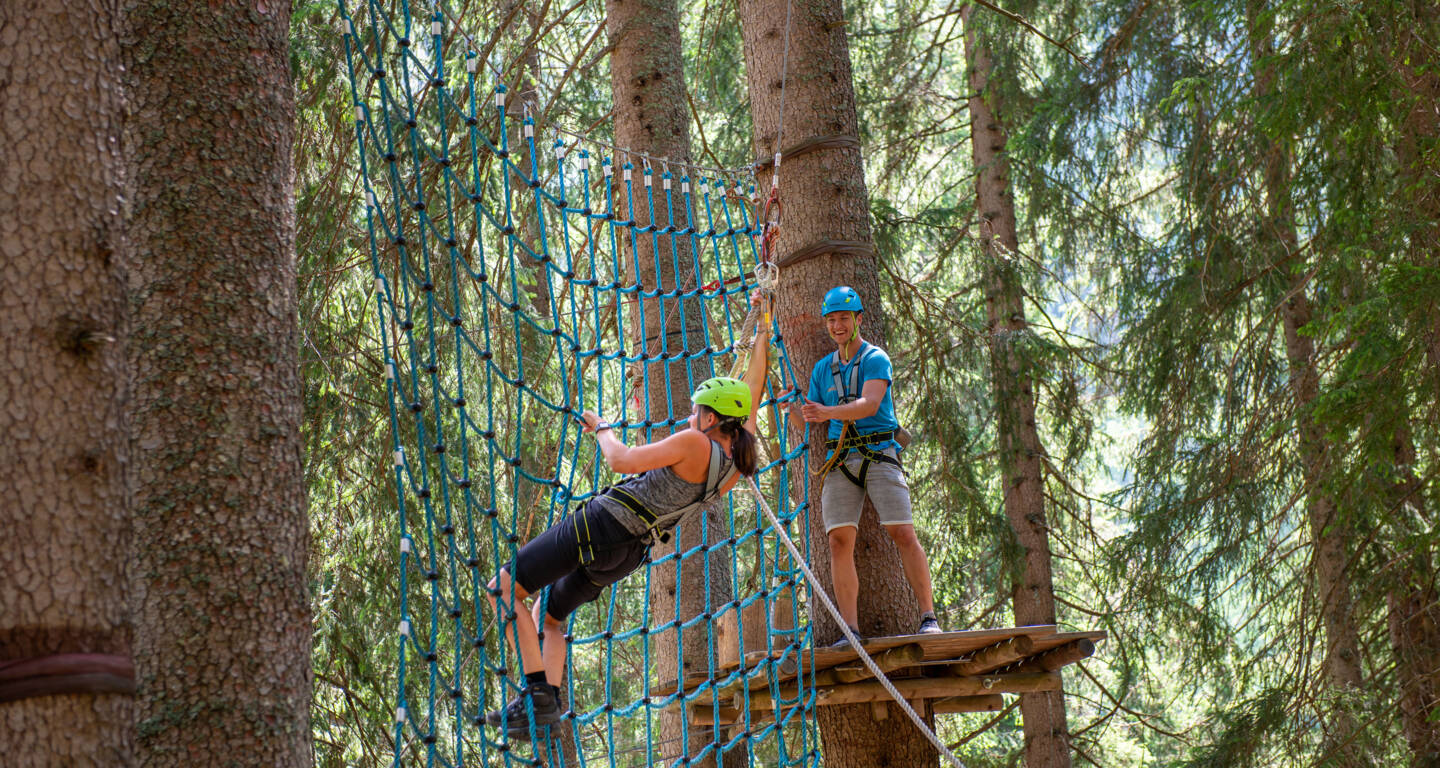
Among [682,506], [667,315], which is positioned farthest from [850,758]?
[667,315]

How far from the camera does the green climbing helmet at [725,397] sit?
3297mm

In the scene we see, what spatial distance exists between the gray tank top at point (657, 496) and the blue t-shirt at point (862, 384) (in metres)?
0.50

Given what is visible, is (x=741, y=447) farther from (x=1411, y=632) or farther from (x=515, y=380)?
→ (x=1411, y=632)

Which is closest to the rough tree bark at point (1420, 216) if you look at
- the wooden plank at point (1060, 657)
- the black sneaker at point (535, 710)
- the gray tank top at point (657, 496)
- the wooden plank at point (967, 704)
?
the wooden plank at point (1060, 657)

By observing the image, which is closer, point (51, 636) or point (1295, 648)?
point (51, 636)

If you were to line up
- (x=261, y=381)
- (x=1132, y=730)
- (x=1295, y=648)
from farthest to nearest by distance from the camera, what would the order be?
(x=1132, y=730) → (x=1295, y=648) → (x=261, y=381)

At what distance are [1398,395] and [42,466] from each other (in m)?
3.56

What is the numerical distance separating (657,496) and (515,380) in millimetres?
497

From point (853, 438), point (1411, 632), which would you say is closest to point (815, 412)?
point (853, 438)

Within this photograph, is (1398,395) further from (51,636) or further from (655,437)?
(51,636)

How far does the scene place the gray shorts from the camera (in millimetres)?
3455

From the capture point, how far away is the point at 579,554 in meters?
3.19

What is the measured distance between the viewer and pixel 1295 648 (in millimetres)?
5355

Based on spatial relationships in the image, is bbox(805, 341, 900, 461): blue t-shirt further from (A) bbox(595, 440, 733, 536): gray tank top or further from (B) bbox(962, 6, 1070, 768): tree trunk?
(B) bbox(962, 6, 1070, 768): tree trunk
